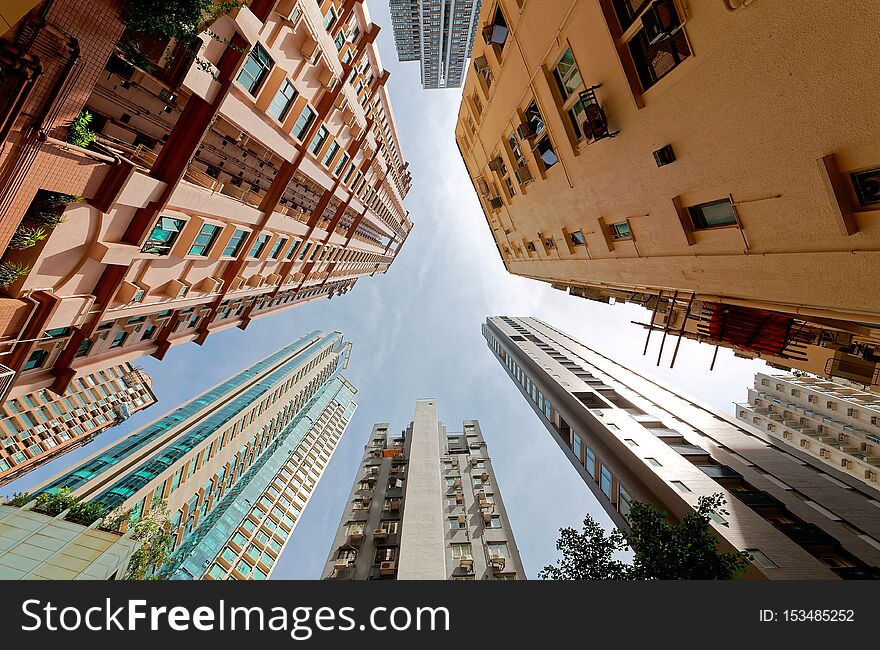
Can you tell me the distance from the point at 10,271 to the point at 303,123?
12740 millimetres

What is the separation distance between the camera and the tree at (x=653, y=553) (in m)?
10.3

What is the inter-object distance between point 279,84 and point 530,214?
12.8 metres

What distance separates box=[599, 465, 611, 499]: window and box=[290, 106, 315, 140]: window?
90.5ft

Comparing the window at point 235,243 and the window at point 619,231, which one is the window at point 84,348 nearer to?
the window at point 235,243

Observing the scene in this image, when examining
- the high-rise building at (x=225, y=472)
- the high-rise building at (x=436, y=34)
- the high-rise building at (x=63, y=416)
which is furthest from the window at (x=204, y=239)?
the high-rise building at (x=436, y=34)

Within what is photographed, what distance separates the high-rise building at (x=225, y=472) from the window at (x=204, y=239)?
19.0 meters

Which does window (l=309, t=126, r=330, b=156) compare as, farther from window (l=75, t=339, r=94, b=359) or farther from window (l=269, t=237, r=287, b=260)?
window (l=75, t=339, r=94, b=359)

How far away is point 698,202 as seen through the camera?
810 cm

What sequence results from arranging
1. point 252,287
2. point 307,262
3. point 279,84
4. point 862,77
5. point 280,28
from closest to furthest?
point 862,77 < point 280,28 < point 279,84 < point 252,287 < point 307,262

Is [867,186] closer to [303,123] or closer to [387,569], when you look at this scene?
[303,123]

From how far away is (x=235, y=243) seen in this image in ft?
50.6

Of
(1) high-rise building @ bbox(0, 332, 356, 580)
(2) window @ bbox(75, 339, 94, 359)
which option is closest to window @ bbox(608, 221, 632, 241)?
(2) window @ bbox(75, 339, 94, 359)
